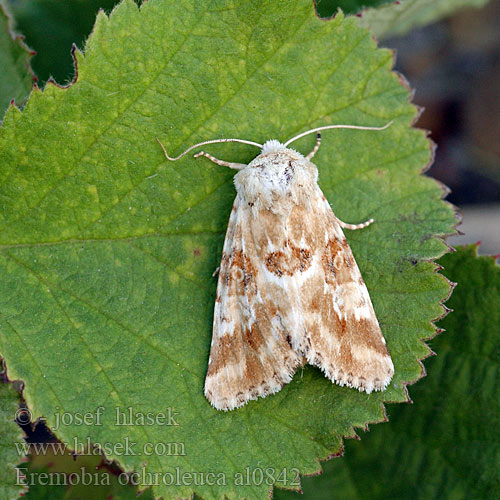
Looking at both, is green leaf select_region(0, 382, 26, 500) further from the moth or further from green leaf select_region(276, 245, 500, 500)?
green leaf select_region(276, 245, 500, 500)

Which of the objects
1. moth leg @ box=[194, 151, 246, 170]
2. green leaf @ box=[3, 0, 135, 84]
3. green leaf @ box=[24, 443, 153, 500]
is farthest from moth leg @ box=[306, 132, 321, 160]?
green leaf @ box=[24, 443, 153, 500]

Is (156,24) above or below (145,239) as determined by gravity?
above

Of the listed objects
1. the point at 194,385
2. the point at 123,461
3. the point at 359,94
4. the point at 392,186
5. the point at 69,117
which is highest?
the point at 359,94

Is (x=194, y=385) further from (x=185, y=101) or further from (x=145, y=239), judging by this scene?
(x=185, y=101)

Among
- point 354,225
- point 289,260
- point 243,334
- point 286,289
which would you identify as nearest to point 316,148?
A: point 354,225

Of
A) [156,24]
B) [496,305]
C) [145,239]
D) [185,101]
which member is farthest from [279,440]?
[156,24]

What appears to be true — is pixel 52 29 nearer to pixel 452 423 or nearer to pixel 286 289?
pixel 286 289
